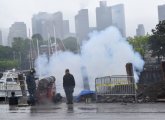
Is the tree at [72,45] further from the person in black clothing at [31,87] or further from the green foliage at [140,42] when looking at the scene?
the person in black clothing at [31,87]

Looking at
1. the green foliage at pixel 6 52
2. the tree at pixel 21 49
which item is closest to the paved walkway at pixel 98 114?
the tree at pixel 21 49

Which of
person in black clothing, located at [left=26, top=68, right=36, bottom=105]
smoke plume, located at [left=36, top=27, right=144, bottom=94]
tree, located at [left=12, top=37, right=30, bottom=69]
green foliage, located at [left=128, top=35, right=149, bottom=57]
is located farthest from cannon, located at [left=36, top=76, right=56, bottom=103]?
tree, located at [left=12, top=37, right=30, bottom=69]

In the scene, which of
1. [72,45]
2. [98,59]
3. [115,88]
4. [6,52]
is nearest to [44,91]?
[115,88]

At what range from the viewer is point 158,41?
258 feet

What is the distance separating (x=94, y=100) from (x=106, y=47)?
14.1 meters

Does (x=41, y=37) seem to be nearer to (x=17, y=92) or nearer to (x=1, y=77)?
(x=1, y=77)

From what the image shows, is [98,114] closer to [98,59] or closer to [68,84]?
[68,84]

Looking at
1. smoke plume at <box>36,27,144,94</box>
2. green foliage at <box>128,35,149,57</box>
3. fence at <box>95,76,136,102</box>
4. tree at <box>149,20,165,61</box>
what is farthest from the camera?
green foliage at <box>128,35,149,57</box>

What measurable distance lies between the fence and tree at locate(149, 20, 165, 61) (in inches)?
2070

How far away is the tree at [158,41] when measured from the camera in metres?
77.2

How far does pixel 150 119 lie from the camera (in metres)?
14.7

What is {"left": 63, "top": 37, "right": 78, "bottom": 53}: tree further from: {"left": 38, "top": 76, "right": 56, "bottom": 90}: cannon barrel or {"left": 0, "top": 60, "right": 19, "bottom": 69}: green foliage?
{"left": 38, "top": 76, "right": 56, "bottom": 90}: cannon barrel

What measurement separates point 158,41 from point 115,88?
55.1 m

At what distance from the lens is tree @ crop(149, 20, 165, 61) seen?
77.2 metres
